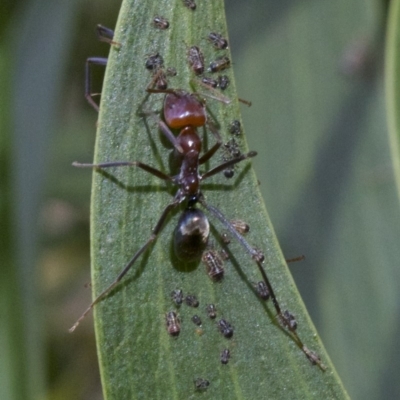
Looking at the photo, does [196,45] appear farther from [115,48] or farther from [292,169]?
[292,169]

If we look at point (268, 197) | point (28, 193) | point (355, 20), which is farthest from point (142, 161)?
point (355, 20)

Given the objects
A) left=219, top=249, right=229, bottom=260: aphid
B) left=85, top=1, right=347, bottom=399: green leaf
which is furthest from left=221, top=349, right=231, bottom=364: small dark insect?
left=219, top=249, right=229, bottom=260: aphid

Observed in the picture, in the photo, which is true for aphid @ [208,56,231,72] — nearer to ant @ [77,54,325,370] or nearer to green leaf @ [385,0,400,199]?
ant @ [77,54,325,370]

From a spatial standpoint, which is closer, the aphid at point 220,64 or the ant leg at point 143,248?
the ant leg at point 143,248

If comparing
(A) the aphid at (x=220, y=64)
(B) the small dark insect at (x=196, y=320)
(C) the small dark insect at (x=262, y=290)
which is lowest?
(B) the small dark insect at (x=196, y=320)

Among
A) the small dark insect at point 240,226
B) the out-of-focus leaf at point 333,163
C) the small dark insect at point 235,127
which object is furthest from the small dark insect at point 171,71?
the out-of-focus leaf at point 333,163

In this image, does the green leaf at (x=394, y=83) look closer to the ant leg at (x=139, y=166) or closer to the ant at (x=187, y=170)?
the ant at (x=187, y=170)

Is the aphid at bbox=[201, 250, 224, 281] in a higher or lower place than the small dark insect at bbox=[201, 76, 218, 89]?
lower
